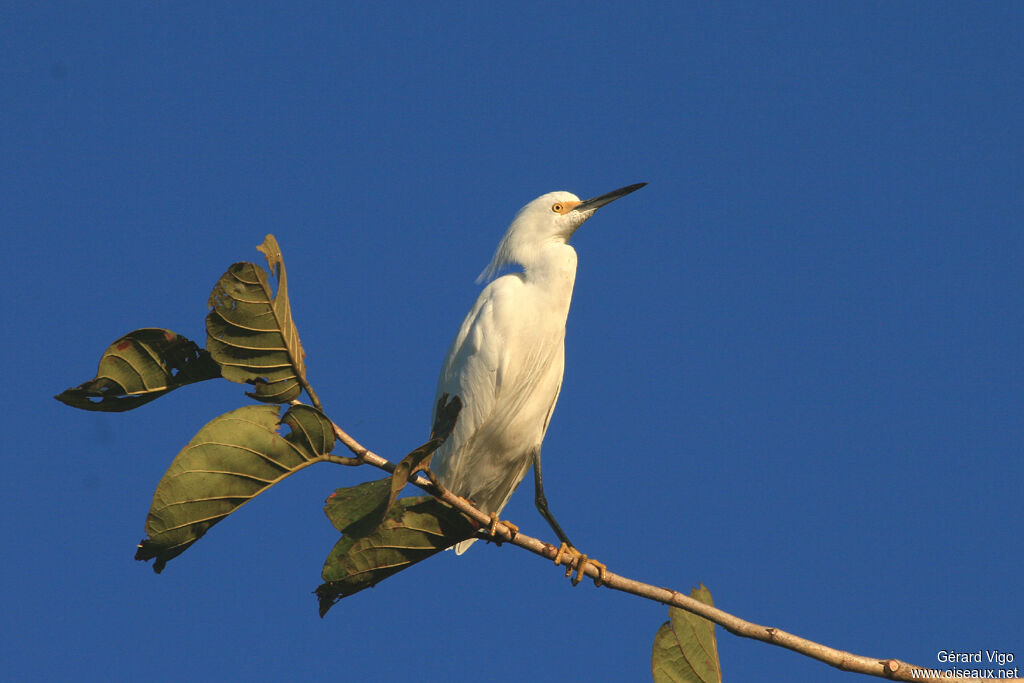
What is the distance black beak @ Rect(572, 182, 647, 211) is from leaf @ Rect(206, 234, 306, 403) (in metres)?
4.10

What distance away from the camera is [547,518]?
220 inches

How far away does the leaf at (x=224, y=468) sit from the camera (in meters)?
2.59

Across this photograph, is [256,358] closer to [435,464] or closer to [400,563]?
[400,563]

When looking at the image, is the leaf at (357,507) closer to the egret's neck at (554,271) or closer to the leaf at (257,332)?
the leaf at (257,332)

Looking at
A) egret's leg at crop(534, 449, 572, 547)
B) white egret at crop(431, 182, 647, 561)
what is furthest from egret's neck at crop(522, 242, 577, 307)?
egret's leg at crop(534, 449, 572, 547)

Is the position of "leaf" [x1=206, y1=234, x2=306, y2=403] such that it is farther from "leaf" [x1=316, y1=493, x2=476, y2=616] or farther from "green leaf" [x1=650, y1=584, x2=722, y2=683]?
"green leaf" [x1=650, y1=584, x2=722, y2=683]

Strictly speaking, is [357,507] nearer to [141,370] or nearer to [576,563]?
[141,370]

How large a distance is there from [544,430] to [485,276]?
4.53 ft

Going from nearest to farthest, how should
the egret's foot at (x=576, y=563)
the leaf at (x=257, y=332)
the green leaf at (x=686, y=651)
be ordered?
1. the leaf at (x=257, y=332)
2. the green leaf at (x=686, y=651)
3. the egret's foot at (x=576, y=563)

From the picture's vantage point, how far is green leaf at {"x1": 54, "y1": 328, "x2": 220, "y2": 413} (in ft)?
8.58

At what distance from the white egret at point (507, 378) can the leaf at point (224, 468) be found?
9.42 feet

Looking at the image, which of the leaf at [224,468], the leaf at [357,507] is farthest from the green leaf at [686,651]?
the leaf at [224,468]

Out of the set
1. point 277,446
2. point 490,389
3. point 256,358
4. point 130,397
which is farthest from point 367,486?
point 490,389

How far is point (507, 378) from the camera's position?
18.5ft
